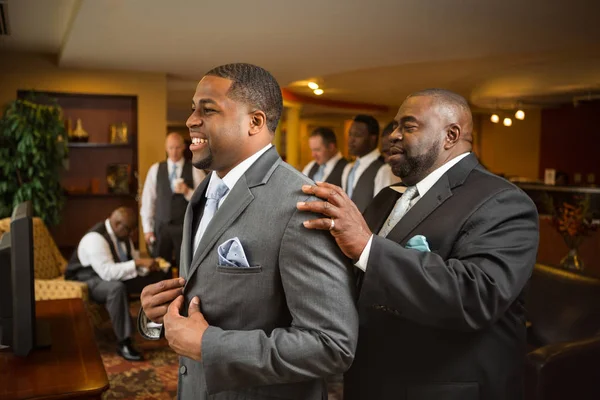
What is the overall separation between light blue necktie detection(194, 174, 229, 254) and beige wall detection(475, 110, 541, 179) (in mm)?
13263

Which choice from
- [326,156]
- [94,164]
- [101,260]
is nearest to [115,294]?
[101,260]

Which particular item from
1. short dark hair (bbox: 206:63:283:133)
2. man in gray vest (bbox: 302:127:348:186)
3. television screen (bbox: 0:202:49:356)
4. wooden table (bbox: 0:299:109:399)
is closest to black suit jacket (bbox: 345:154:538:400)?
short dark hair (bbox: 206:63:283:133)

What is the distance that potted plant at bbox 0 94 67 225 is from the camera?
580 centimetres

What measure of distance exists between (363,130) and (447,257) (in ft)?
11.0

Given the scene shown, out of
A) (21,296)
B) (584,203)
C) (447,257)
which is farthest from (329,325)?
(584,203)

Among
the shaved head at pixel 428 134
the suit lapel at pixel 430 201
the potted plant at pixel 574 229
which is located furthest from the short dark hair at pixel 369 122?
the suit lapel at pixel 430 201

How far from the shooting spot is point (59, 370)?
6.64ft

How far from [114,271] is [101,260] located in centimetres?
13

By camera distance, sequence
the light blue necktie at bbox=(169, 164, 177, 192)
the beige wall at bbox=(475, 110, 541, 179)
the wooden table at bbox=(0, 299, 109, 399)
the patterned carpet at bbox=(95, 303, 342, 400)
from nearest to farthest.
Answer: the wooden table at bbox=(0, 299, 109, 399) < the patterned carpet at bbox=(95, 303, 342, 400) < the light blue necktie at bbox=(169, 164, 177, 192) < the beige wall at bbox=(475, 110, 541, 179)

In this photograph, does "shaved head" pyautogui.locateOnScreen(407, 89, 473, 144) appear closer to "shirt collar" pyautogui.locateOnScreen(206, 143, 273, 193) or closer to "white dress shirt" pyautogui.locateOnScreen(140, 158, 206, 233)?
"shirt collar" pyautogui.locateOnScreen(206, 143, 273, 193)

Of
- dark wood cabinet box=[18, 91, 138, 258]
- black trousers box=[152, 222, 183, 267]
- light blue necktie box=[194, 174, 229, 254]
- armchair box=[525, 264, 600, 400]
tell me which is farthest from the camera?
dark wood cabinet box=[18, 91, 138, 258]

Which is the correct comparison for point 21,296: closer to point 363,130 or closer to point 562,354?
point 562,354

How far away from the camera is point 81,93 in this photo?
278 inches

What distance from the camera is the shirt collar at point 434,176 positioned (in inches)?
64.3
